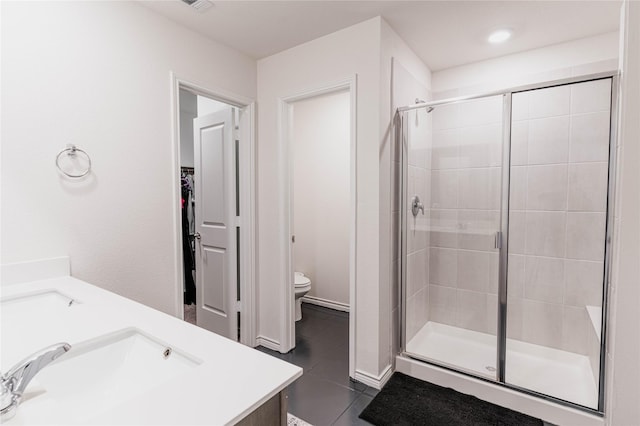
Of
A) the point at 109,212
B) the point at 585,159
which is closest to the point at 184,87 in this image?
the point at 109,212

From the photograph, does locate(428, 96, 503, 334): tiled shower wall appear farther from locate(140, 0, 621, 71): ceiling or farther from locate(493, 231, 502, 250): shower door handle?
locate(140, 0, 621, 71): ceiling

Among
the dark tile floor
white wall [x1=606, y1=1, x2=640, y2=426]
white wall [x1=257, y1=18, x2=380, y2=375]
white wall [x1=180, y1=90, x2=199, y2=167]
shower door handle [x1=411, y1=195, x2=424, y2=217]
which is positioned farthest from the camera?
white wall [x1=180, y1=90, x2=199, y2=167]

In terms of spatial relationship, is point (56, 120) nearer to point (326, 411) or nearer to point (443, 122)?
point (326, 411)

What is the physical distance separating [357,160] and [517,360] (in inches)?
72.0

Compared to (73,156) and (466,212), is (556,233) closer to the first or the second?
(466,212)

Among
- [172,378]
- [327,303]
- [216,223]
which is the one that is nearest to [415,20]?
[216,223]

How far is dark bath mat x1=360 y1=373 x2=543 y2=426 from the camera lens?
73.0 inches

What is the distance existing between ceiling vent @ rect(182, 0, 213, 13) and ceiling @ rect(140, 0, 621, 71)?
40mm

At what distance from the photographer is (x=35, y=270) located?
4.99 ft

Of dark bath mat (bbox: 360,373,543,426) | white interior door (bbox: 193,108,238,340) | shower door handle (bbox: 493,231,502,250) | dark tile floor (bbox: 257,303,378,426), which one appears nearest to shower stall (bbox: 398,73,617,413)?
shower door handle (bbox: 493,231,502,250)

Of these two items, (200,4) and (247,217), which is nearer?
(200,4)

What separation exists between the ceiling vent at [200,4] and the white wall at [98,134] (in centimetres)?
25

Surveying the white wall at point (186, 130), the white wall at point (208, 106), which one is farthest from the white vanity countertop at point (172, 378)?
the white wall at point (186, 130)

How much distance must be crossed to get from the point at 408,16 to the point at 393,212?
49.8 inches
